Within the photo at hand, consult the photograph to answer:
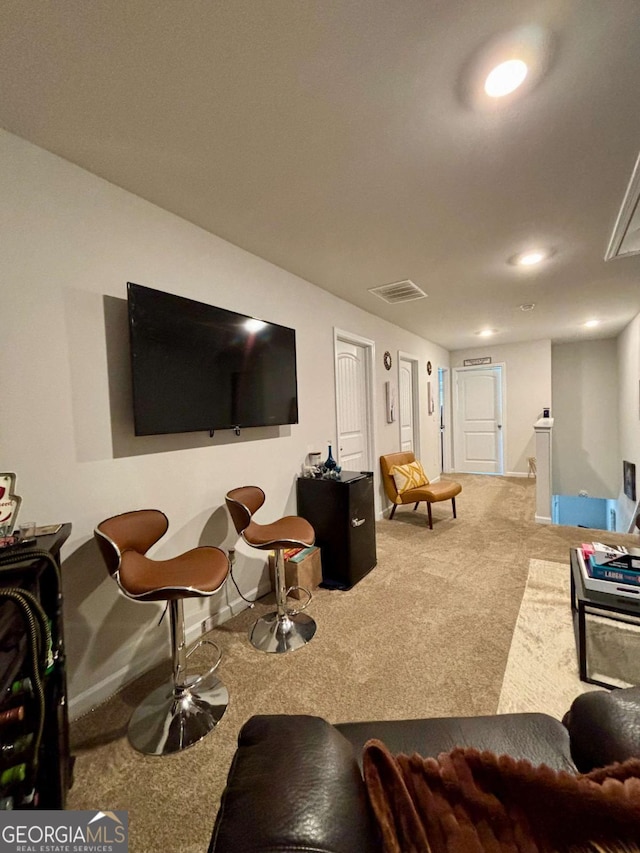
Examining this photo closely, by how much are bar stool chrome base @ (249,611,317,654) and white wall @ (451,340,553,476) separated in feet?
18.4

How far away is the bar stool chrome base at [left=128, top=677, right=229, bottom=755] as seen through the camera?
4.49 feet

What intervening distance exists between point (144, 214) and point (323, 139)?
41.3 inches

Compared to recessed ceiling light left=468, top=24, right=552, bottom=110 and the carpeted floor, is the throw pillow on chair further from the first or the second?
recessed ceiling light left=468, top=24, right=552, bottom=110

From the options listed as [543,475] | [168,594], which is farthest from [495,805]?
[543,475]

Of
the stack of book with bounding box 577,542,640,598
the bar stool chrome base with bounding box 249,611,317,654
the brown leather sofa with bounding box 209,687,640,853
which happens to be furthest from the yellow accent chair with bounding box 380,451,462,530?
the brown leather sofa with bounding box 209,687,640,853

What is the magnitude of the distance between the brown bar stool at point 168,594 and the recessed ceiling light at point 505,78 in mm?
2188

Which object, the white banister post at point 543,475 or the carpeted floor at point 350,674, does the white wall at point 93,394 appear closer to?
the carpeted floor at point 350,674

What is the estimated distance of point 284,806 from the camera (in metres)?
0.44

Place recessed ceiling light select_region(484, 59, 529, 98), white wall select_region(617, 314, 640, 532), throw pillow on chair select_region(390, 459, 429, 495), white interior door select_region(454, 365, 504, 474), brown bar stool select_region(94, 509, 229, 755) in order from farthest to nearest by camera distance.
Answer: white interior door select_region(454, 365, 504, 474) < white wall select_region(617, 314, 640, 532) < throw pillow on chair select_region(390, 459, 429, 495) < brown bar stool select_region(94, 509, 229, 755) < recessed ceiling light select_region(484, 59, 529, 98)

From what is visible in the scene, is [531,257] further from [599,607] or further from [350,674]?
[350,674]

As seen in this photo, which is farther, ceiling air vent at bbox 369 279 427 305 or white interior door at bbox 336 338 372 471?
white interior door at bbox 336 338 372 471

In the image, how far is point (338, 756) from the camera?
1.75 ft

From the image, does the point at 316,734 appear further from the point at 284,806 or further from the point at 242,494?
the point at 242,494

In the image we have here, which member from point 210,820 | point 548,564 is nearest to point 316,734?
point 210,820
